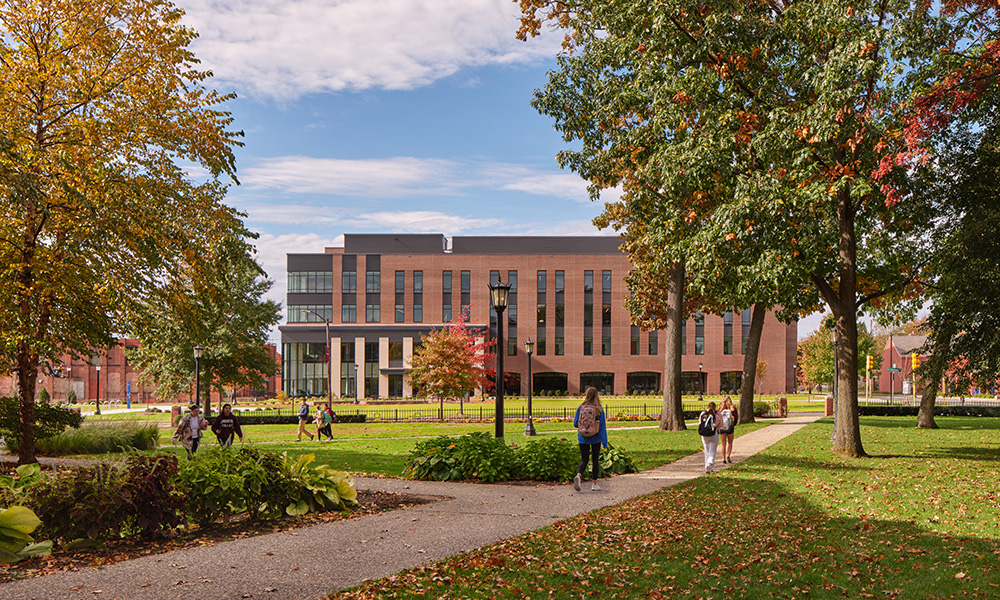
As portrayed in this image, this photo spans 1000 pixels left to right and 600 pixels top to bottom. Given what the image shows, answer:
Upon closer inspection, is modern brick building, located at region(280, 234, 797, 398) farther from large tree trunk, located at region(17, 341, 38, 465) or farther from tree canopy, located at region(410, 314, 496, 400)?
large tree trunk, located at region(17, 341, 38, 465)

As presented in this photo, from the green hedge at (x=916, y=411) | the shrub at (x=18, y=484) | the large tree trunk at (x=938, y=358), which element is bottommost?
the green hedge at (x=916, y=411)

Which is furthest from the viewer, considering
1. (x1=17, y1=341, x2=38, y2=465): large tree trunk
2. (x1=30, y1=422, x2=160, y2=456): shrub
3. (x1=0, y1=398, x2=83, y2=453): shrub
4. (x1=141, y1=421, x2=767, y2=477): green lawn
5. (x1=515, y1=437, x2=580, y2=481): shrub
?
(x1=30, y1=422, x2=160, y2=456): shrub

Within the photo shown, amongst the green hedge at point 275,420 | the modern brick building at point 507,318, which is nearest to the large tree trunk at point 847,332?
the green hedge at point 275,420

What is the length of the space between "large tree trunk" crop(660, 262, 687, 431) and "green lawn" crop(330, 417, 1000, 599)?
1328 centimetres

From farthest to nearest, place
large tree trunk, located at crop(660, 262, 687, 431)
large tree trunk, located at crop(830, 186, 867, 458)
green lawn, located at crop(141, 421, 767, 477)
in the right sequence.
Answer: large tree trunk, located at crop(660, 262, 687, 431) < large tree trunk, located at crop(830, 186, 867, 458) < green lawn, located at crop(141, 421, 767, 477)

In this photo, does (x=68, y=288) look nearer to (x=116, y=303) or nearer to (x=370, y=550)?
(x=116, y=303)

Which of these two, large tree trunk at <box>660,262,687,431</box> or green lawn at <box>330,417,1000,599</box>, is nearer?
green lawn at <box>330,417,1000,599</box>

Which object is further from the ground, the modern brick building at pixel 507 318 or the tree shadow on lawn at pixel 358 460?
the modern brick building at pixel 507 318

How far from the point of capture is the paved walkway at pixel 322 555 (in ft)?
21.8

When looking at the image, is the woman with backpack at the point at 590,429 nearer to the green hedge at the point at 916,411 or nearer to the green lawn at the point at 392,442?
the green lawn at the point at 392,442

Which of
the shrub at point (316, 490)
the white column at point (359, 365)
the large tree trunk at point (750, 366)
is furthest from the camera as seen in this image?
the white column at point (359, 365)

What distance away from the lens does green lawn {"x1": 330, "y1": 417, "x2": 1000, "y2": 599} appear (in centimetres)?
681

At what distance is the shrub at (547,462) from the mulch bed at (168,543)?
11.3 feet

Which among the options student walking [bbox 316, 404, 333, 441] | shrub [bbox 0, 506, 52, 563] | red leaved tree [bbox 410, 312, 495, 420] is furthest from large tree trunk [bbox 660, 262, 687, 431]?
shrub [bbox 0, 506, 52, 563]
